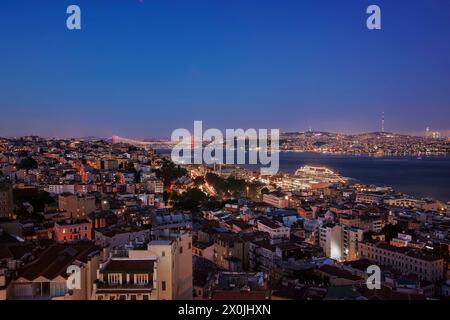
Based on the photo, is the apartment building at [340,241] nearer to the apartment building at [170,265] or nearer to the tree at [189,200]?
the tree at [189,200]

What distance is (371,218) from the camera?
1277 cm

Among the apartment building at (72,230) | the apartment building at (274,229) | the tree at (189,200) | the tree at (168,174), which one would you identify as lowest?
the apartment building at (274,229)

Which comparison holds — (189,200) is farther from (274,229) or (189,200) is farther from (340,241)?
(340,241)

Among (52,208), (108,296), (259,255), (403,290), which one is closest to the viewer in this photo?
(108,296)

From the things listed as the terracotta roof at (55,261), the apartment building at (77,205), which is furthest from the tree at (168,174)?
the terracotta roof at (55,261)

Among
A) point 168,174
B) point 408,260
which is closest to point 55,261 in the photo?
point 408,260

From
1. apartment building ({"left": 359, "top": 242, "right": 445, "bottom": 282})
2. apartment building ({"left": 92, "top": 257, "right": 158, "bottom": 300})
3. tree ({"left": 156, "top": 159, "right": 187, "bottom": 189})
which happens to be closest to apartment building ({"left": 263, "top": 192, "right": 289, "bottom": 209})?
tree ({"left": 156, "top": 159, "right": 187, "bottom": 189})

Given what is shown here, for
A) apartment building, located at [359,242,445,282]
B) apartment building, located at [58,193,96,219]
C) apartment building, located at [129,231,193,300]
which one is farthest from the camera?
apartment building, located at [58,193,96,219]

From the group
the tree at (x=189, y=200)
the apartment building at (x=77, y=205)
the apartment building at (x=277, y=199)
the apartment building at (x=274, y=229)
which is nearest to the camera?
the apartment building at (x=274, y=229)

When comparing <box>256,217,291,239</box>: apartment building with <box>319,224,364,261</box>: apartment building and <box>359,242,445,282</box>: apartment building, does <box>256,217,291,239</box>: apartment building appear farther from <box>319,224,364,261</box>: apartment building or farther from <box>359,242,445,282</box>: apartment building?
<box>359,242,445,282</box>: apartment building
